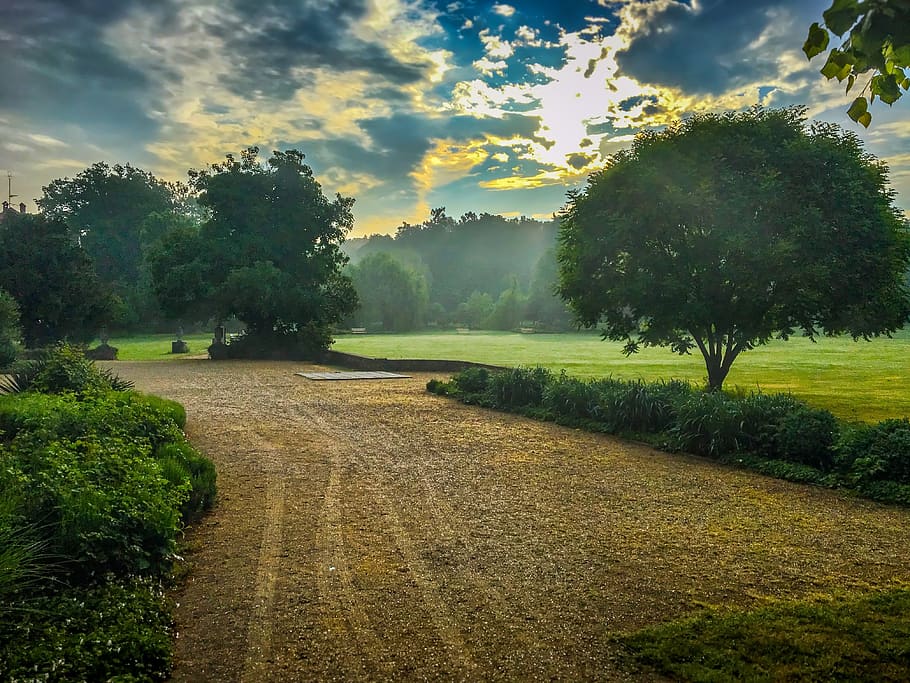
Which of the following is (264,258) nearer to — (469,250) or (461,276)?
(461,276)

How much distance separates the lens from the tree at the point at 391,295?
66250 millimetres

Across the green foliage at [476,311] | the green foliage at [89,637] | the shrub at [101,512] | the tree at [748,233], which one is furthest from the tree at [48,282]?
the green foliage at [476,311]

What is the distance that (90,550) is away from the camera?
432cm

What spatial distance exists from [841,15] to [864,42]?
160 mm

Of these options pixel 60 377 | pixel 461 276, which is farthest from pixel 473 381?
pixel 461 276

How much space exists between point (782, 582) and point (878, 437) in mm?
3863

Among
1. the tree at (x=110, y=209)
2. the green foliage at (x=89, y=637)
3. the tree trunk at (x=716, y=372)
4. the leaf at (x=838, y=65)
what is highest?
the tree at (x=110, y=209)

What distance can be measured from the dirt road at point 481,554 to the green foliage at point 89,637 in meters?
0.19

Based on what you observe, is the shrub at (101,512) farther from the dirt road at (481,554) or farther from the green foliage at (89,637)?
the dirt road at (481,554)

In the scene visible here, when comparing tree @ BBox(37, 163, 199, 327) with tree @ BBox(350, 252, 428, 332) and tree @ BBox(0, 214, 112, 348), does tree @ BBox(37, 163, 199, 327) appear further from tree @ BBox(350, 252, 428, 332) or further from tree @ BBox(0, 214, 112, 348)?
tree @ BBox(0, 214, 112, 348)

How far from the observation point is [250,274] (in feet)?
89.2

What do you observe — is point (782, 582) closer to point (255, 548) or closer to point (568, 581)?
point (568, 581)

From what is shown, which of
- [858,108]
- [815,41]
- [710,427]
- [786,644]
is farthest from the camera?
[710,427]

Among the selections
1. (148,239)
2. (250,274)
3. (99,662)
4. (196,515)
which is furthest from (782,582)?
(148,239)
